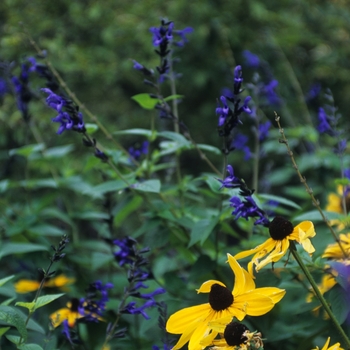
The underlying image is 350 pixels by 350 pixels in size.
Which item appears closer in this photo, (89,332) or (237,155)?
(89,332)

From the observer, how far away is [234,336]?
1.03m

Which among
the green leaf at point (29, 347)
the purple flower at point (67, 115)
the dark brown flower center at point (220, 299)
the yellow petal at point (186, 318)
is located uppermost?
the purple flower at point (67, 115)

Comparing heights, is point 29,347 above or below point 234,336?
below

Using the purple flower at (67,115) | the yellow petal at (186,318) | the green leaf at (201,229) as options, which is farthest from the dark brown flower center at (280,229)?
the purple flower at (67,115)

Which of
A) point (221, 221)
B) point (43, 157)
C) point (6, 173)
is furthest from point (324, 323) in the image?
point (6, 173)

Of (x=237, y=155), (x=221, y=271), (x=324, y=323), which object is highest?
A: (x=324, y=323)

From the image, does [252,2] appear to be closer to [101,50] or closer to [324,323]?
[101,50]

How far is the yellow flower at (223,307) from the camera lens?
1.10m

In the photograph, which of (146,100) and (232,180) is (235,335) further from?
(146,100)

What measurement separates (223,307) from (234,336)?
11cm

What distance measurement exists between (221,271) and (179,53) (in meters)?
3.43

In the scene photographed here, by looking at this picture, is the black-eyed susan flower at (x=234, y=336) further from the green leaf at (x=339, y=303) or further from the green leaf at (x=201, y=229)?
the green leaf at (x=201, y=229)

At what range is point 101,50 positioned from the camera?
192 inches

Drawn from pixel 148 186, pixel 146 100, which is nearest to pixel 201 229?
pixel 148 186
